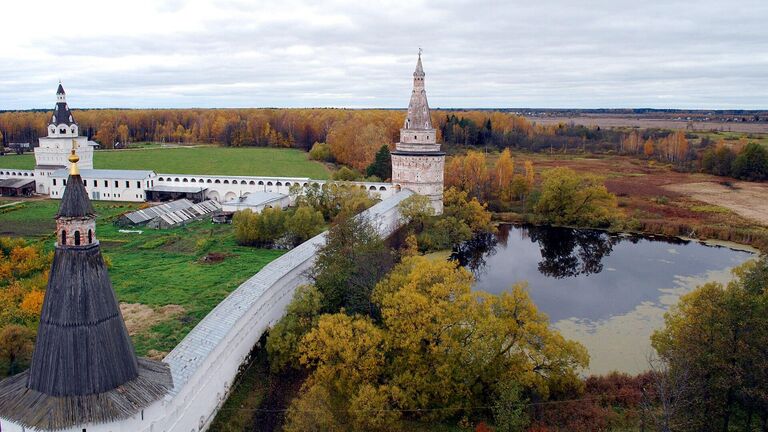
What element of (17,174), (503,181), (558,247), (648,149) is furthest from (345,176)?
(648,149)

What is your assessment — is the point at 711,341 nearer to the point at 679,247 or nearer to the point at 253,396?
the point at 253,396

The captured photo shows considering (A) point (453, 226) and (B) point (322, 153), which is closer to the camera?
(A) point (453, 226)

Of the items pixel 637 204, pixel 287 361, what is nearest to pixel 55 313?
pixel 287 361

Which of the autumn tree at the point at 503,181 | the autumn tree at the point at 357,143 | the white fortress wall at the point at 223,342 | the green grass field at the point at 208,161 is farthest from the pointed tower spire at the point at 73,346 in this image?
the green grass field at the point at 208,161

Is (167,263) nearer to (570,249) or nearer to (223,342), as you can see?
(223,342)

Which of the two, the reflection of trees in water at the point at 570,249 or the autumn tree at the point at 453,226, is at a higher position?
the autumn tree at the point at 453,226

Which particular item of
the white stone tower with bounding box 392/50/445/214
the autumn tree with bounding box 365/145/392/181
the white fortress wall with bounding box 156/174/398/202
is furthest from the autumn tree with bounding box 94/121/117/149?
the white stone tower with bounding box 392/50/445/214

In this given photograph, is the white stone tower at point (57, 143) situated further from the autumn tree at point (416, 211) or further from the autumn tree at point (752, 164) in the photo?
the autumn tree at point (752, 164)

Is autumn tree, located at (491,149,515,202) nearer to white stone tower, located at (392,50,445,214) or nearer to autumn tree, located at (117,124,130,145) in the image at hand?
white stone tower, located at (392,50,445,214)
